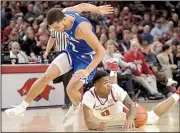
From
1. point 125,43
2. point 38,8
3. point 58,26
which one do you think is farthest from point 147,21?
point 58,26

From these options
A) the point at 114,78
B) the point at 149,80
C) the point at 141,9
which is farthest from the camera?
the point at 141,9

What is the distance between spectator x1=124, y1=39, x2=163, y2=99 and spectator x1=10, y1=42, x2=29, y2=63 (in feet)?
7.52

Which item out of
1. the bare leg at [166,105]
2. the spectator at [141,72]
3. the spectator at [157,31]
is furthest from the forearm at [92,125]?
the spectator at [157,31]

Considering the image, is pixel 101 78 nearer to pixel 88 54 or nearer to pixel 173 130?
pixel 88 54

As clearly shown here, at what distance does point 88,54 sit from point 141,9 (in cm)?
1048

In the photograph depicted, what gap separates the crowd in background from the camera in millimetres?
11938

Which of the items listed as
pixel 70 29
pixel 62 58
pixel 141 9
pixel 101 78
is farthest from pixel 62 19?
pixel 141 9

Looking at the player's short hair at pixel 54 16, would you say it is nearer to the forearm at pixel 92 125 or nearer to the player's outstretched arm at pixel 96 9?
the player's outstretched arm at pixel 96 9

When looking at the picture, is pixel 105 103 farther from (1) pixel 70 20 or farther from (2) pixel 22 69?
(2) pixel 22 69

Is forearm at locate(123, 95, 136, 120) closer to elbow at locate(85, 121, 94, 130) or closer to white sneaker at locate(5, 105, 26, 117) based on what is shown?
elbow at locate(85, 121, 94, 130)

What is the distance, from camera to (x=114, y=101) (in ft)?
24.3

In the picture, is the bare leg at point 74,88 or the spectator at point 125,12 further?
the spectator at point 125,12

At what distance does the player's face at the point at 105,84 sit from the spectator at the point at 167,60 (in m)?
5.63

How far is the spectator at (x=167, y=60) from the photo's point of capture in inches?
500
